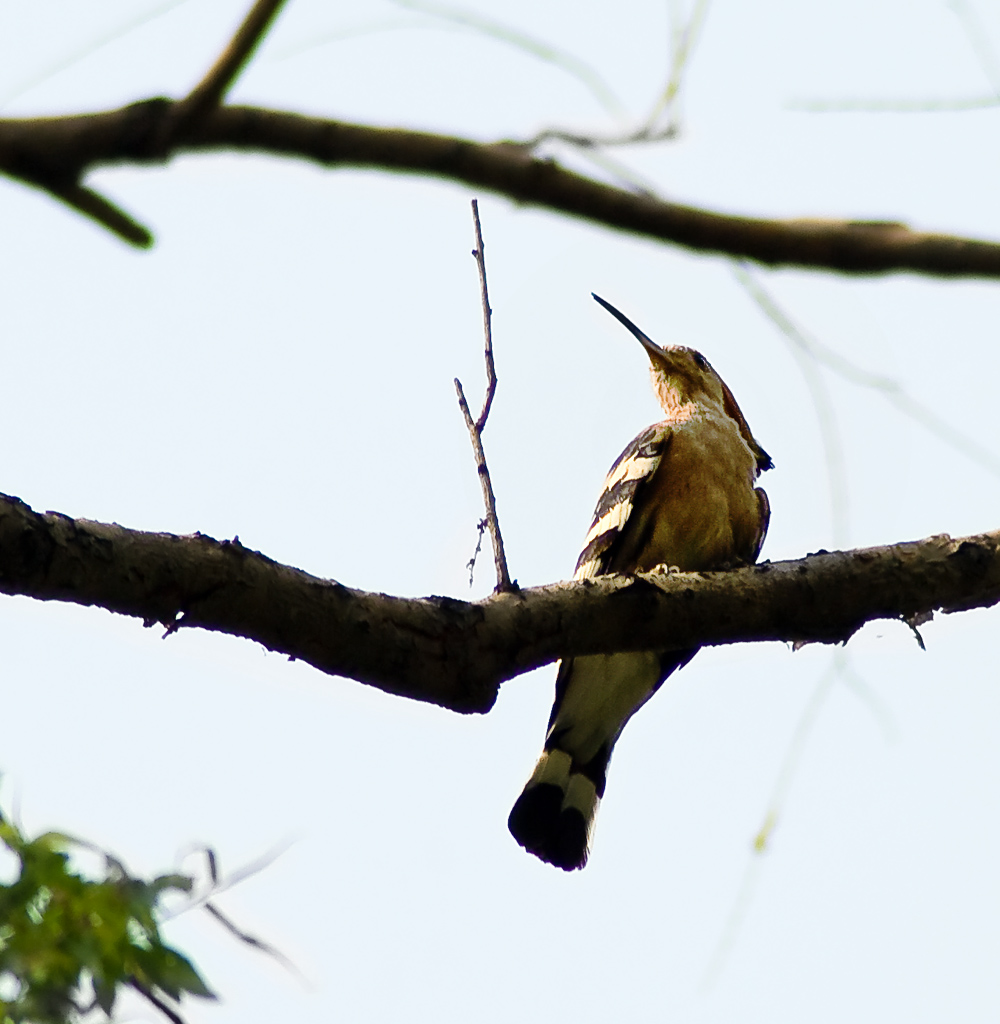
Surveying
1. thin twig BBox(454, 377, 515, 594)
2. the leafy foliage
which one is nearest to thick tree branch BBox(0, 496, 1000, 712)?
thin twig BBox(454, 377, 515, 594)

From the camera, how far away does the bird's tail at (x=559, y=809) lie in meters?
5.89

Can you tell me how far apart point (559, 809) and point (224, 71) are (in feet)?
16.5

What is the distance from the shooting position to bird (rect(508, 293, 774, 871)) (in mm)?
5984

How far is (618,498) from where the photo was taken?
618 centimetres

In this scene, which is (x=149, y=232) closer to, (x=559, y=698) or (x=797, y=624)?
(x=797, y=624)

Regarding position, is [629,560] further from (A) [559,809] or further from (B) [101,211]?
(B) [101,211]

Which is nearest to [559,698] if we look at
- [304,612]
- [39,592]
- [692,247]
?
[304,612]

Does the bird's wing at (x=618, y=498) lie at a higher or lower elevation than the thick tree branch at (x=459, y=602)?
higher

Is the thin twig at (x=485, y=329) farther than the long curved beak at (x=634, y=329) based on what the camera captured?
No

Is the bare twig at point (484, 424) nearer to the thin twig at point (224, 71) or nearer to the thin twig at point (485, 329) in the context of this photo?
the thin twig at point (485, 329)

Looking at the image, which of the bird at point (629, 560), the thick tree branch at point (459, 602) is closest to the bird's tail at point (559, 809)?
the bird at point (629, 560)

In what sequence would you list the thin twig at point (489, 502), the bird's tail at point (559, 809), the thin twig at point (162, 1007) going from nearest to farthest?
1. the thin twig at point (162, 1007)
2. the thin twig at point (489, 502)
3. the bird's tail at point (559, 809)

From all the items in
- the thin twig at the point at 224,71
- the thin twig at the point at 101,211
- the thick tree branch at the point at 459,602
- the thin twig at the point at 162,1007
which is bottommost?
the thin twig at the point at 162,1007

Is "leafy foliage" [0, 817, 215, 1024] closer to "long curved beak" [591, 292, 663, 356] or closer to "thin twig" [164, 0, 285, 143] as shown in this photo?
"thin twig" [164, 0, 285, 143]
